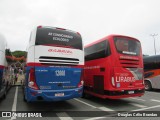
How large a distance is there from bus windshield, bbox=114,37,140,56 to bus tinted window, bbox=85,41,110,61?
513mm

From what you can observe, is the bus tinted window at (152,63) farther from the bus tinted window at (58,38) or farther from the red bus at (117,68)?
the bus tinted window at (58,38)

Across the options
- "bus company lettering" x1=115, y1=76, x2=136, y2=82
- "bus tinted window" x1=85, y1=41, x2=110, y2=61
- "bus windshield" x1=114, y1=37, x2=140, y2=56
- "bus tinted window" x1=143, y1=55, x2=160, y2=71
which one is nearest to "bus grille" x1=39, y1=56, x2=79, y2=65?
"bus tinted window" x1=85, y1=41, x2=110, y2=61

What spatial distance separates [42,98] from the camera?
681 cm

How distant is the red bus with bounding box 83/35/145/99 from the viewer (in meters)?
8.13

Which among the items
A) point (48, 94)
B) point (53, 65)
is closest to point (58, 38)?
point (53, 65)

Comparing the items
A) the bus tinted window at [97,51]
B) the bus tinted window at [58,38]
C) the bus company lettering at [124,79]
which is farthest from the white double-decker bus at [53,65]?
the bus company lettering at [124,79]

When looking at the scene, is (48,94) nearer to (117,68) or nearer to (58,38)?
(58,38)

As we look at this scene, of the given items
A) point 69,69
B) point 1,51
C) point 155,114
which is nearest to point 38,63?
point 69,69

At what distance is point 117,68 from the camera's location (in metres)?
8.23

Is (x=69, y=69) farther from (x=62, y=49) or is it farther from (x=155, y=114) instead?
(x=155, y=114)

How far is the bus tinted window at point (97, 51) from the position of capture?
8540mm

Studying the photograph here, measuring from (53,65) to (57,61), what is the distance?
0.25 meters

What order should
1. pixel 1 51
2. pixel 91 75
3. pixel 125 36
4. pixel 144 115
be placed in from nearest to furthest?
pixel 144 115 < pixel 1 51 < pixel 125 36 < pixel 91 75

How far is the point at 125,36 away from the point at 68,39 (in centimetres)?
293
